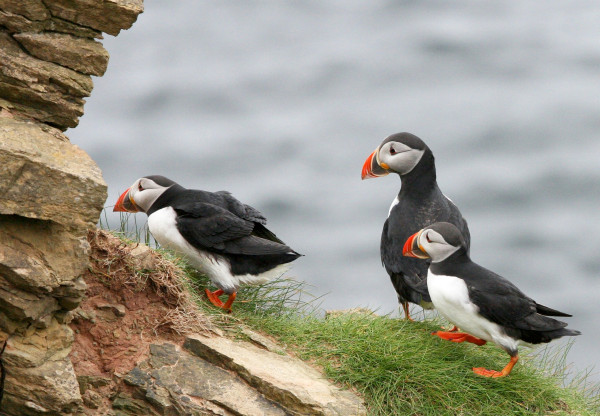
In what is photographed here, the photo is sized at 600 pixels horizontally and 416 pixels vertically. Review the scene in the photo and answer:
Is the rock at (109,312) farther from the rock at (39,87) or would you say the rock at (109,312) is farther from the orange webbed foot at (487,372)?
the orange webbed foot at (487,372)

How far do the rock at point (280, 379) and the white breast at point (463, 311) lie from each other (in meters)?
0.86

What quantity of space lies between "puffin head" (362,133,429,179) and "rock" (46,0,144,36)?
8.55ft

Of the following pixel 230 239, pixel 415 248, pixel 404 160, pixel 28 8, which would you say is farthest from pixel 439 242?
pixel 28 8

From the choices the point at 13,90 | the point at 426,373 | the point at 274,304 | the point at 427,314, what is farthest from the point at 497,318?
the point at 13,90

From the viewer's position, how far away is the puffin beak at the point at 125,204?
6191 mm

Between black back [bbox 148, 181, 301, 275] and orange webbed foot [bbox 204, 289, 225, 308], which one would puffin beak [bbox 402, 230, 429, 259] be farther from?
orange webbed foot [bbox 204, 289, 225, 308]

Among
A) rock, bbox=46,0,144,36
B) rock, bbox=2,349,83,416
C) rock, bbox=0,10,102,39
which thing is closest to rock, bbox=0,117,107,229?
rock, bbox=0,10,102,39

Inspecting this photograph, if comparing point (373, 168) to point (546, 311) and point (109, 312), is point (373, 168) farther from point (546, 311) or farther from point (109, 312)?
point (109, 312)

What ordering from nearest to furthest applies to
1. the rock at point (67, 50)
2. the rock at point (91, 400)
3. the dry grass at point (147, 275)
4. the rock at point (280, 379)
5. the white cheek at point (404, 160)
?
the rock at point (67, 50) → the rock at point (91, 400) → the rock at point (280, 379) → the dry grass at point (147, 275) → the white cheek at point (404, 160)

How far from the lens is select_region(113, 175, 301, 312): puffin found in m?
5.69

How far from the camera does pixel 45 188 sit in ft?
13.3

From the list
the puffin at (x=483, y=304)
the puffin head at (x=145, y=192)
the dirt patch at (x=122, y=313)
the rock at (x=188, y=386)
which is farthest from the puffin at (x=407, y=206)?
the rock at (x=188, y=386)

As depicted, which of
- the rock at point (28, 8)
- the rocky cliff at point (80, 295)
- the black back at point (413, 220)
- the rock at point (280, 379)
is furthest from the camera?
the black back at point (413, 220)

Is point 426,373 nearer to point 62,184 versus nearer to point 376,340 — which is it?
point 376,340
